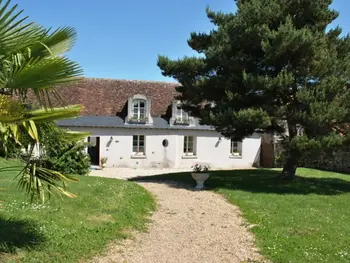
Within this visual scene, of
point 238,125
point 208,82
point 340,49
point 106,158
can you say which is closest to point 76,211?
point 238,125

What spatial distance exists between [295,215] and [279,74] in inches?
243

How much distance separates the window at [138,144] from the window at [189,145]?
3270 millimetres

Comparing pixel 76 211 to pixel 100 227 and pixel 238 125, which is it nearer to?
pixel 100 227

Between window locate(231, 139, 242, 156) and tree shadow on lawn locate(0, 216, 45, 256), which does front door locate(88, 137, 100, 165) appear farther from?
tree shadow on lawn locate(0, 216, 45, 256)

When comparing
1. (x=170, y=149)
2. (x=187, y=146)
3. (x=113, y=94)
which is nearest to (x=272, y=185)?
(x=170, y=149)

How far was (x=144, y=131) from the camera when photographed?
27156 mm

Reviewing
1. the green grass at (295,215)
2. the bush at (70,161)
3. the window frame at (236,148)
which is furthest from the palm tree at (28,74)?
the window frame at (236,148)

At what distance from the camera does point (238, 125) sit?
14.9m

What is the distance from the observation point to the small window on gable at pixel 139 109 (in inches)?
1072

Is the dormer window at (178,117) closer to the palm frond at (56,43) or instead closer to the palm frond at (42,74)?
the palm frond at (56,43)

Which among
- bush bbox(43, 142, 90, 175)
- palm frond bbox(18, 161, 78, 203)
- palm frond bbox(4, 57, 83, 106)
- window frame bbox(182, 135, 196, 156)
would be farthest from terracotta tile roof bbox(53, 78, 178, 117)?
palm frond bbox(4, 57, 83, 106)

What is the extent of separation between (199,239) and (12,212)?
4.04 meters

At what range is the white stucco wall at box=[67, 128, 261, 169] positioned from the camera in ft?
86.5

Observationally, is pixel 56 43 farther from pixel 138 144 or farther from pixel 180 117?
pixel 180 117
